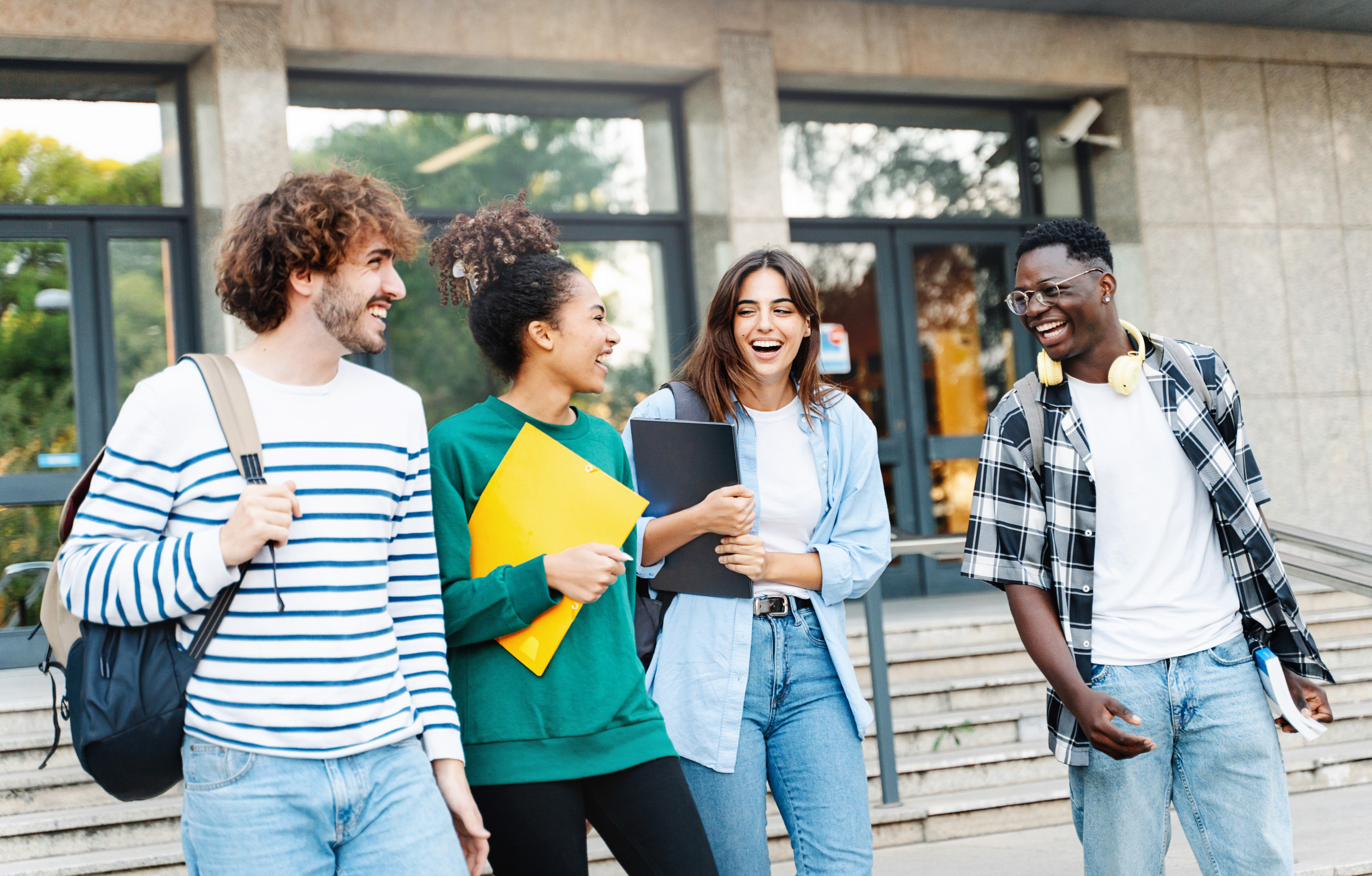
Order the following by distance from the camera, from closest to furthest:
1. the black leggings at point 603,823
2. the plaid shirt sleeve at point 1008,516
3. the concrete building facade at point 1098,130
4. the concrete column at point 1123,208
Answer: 1. the black leggings at point 603,823
2. the plaid shirt sleeve at point 1008,516
3. the concrete building facade at point 1098,130
4. the concrete column at point 1123,208

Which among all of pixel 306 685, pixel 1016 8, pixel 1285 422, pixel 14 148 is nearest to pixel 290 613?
pixel 306 685

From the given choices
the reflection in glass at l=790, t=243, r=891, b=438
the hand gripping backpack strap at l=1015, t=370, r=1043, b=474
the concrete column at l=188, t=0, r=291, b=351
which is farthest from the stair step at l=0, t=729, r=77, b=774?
the reflection in glass at l=790, t=243, r=891, b=438

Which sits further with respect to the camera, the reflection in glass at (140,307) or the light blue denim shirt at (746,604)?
the reflection in glass at (140,307)

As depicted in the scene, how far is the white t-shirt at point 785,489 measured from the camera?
281 cm

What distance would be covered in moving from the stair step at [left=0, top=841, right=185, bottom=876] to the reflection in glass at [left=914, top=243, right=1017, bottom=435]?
20.2ft

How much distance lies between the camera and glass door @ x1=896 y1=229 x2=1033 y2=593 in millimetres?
8922

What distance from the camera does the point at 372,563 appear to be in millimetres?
1996

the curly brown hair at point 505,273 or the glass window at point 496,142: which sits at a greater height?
the glass window at point 496,142

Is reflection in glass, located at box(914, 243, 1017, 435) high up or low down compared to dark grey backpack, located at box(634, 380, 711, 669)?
up

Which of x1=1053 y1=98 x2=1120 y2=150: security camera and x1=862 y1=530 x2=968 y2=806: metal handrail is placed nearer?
x1=862 y1=530 x2=968 y2=806: metal handrail

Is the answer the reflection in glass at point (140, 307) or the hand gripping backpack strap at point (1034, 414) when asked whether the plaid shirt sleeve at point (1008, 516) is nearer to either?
the hand gripping backpack strap at point (1034, 414)

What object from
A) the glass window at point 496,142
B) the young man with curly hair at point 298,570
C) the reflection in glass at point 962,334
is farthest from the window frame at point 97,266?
the young man with curly hair at point 298,570

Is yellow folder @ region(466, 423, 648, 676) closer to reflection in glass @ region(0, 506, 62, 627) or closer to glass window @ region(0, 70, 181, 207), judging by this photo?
reflection in glass @ region(0, 506, 62, 627)

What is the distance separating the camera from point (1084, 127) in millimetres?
8906
